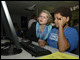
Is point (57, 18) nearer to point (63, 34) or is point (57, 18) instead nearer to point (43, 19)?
point (63, 34)

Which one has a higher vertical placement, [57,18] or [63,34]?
[57,18]

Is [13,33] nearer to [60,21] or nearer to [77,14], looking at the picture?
[60,21]

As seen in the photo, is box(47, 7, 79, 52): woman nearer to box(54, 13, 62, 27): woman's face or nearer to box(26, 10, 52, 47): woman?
box(54, 13, 62, 27): woman's face

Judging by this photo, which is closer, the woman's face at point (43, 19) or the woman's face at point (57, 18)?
the woman's face at point (57, 18)

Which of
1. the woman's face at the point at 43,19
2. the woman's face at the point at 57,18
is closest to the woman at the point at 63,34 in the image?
the woman's face at the point at 57,18

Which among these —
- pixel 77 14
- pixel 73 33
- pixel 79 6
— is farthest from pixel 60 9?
pixel 77 14

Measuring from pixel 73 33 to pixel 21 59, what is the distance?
59 centimetres

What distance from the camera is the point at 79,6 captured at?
5492 mm

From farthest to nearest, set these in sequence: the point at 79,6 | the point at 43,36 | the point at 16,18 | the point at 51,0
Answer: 1. the point at 16,18
2. the point at 79,6
3. the point at 51,0
4. the point at 43,36

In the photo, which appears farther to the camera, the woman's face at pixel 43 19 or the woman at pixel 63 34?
the woman's face at pixel 43 19

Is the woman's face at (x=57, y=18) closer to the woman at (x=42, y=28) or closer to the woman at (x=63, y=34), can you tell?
the woman at (x=63, y=34)

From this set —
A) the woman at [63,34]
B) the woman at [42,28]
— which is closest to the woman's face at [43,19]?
the woman at [42,28]

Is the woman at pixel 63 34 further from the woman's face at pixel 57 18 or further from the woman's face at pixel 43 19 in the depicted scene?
the woman's face at pixel 43 19

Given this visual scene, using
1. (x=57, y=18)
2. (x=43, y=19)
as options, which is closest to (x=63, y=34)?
(x=57, y=18)
